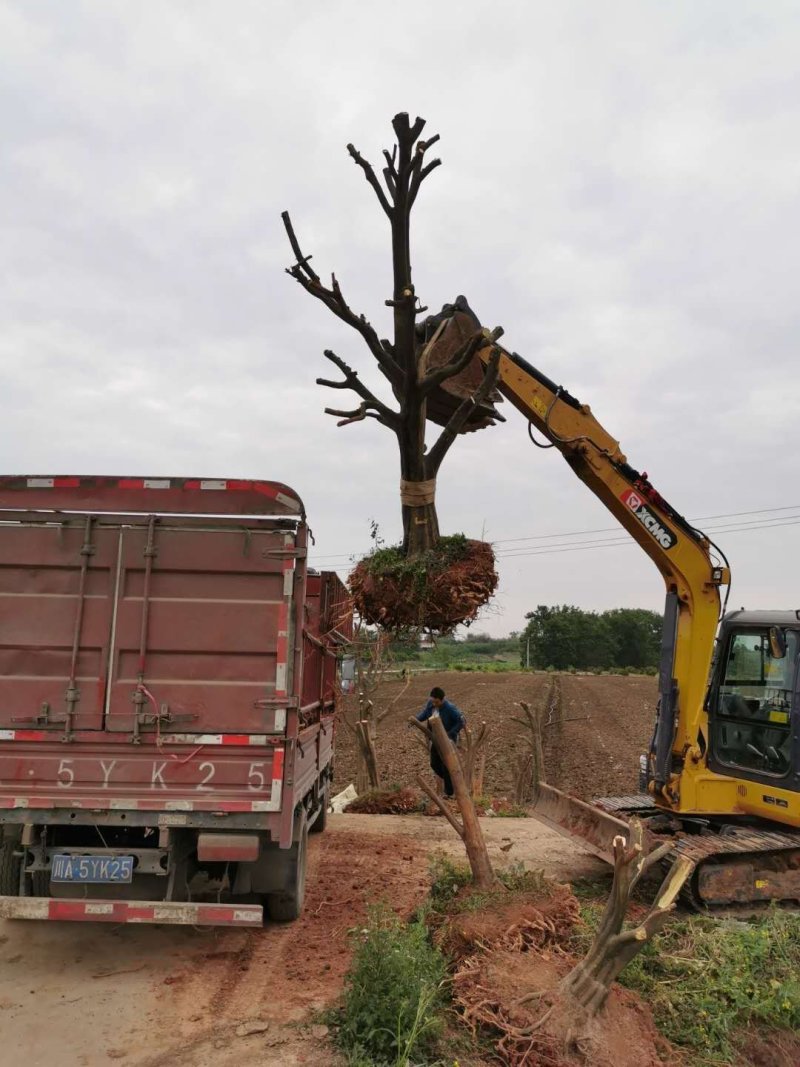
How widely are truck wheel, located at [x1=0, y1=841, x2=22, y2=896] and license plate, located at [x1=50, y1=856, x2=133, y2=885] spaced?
1.84 ft

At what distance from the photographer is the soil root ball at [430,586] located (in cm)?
527

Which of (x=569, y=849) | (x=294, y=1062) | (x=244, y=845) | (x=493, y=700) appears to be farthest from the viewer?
(x=493, y=700)

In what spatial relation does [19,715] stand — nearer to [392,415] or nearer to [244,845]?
[244,845]

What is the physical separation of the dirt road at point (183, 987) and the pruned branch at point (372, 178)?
4821 mm

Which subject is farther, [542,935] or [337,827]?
[337,827]

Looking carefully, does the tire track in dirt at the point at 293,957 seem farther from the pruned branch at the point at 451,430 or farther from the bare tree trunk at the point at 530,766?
the bare tree trunk at the point at 530,766

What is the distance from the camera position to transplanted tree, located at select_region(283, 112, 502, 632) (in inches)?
198

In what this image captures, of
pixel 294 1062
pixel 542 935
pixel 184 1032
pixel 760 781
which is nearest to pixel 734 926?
pixel 760 781

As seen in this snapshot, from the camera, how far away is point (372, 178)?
4945 mm

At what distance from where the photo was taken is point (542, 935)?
4688 millimetres

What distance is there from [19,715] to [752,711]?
18.5ft

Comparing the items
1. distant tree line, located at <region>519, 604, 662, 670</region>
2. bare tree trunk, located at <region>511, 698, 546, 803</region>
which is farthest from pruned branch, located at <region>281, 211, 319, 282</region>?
distant tree line, located at <region>519, 604, 662, 670</region>

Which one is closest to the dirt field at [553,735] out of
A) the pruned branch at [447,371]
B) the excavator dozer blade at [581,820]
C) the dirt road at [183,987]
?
the excavator dozer blade at [581,820]

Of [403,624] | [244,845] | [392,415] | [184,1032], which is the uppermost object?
[392,415]
